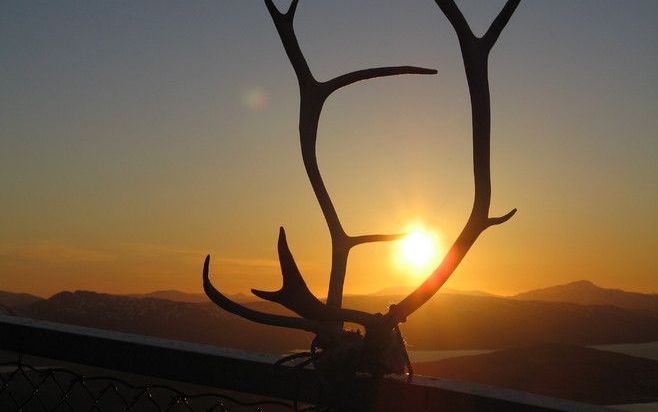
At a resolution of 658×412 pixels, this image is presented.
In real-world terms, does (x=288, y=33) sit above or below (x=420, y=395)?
above

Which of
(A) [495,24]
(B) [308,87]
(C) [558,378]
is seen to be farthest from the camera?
(C) [558,378]

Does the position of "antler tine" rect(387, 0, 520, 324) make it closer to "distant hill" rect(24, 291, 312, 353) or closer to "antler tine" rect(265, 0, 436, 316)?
"antler tine" rect(265, 0, 436, 316)

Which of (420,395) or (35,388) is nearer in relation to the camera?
(420,395)

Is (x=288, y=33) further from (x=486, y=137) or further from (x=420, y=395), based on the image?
(x=420, y=395)

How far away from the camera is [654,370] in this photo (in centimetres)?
6425

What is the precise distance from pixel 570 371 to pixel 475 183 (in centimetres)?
6485

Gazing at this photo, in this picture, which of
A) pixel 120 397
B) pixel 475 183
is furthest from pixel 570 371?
pixel 475 183

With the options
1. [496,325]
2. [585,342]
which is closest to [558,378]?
[496,325]

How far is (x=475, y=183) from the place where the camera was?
5.21ft

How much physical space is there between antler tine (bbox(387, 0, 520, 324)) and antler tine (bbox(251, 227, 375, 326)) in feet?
0.28

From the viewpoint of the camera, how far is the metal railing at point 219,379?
1.58 metres

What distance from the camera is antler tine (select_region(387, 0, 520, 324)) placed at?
157cm

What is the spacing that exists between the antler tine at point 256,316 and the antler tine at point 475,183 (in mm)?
198

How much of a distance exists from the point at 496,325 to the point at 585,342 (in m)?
11.9
